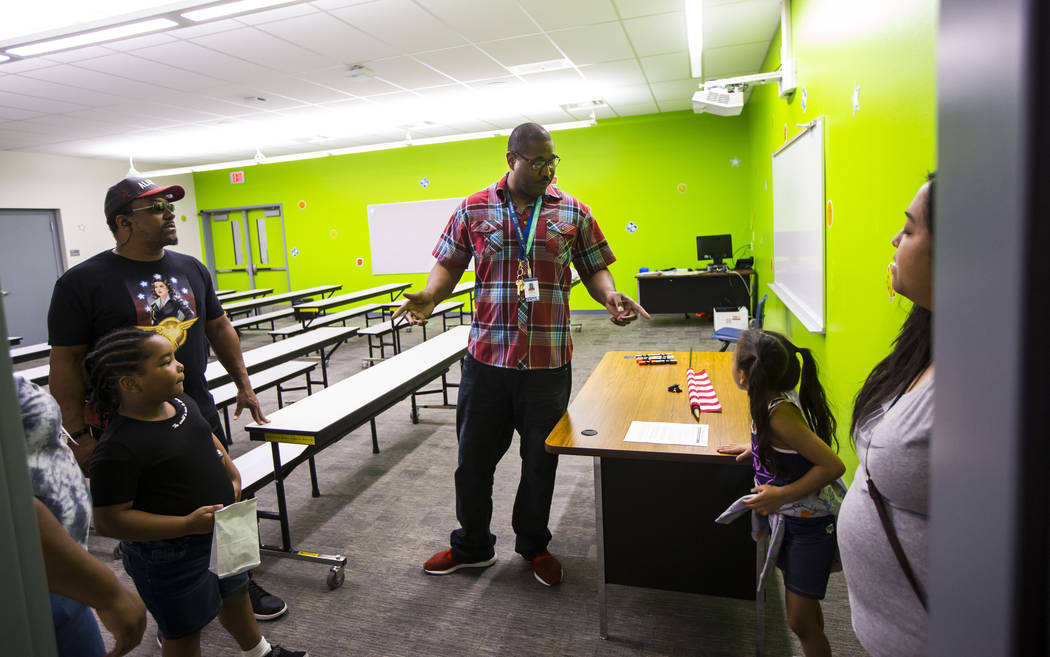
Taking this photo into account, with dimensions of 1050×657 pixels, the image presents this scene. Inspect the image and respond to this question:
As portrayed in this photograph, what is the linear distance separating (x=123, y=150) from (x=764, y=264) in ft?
29.7

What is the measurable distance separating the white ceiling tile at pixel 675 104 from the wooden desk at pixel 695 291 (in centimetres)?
225

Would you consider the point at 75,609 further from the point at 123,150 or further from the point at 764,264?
the point at 123,150

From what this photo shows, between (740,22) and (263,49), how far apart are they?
3774mm

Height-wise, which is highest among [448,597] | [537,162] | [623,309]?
[537,162]

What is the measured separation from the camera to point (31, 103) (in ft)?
19.0

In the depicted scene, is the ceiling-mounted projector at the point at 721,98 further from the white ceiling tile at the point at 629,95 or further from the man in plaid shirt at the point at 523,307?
the man in plaid shirt at the point at 523,307

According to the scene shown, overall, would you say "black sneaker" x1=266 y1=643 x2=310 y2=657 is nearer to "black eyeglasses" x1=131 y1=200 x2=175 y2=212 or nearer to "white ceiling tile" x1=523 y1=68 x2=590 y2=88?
"black eyeglasses" x1=131 y1=200 x2=175 y2=212

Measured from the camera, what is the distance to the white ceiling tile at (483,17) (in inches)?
159

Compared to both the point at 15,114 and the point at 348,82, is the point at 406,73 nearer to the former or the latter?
the point at 348,82

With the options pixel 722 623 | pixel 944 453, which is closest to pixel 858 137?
pixel 722 623

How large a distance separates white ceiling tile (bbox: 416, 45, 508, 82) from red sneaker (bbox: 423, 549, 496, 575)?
4.15m

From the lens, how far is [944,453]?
1.14 ft

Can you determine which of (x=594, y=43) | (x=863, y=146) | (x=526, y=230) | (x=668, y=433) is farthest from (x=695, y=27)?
(x=668, y=433)

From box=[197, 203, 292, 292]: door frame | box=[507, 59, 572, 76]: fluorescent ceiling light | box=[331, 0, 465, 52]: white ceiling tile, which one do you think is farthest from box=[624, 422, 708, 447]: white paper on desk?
box=[197, 203, 292, 292]: door frame
